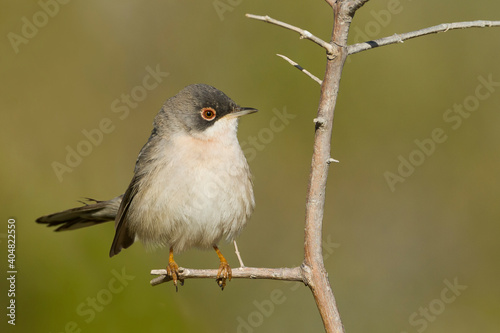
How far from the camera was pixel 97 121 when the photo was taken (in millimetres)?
8445

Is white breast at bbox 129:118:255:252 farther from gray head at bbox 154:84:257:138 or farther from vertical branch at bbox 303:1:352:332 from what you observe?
vertical branch at bbox 303:1:352:332

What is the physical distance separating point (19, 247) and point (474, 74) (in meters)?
6.49

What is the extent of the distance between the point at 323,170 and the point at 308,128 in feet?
17.1

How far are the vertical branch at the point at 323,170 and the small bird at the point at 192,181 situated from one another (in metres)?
1.69

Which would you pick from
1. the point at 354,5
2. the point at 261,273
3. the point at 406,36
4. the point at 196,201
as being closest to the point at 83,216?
the point at 196,201

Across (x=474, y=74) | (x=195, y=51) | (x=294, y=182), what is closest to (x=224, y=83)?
(x=195, y=51)

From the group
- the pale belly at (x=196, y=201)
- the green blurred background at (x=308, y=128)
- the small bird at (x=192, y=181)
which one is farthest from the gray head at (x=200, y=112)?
the green blurred background at (x=308, y=128)

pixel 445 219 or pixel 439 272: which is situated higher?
pixel 445 219

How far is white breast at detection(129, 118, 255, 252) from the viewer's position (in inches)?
197

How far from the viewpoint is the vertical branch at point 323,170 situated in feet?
10.7

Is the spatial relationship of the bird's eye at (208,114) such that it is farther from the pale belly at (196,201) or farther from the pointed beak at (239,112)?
the pale belly at (196,201)

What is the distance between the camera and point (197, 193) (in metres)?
4.97

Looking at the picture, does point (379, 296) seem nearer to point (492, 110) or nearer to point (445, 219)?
point (445, 219)

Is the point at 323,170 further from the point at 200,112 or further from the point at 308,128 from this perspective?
the point at 308,128
